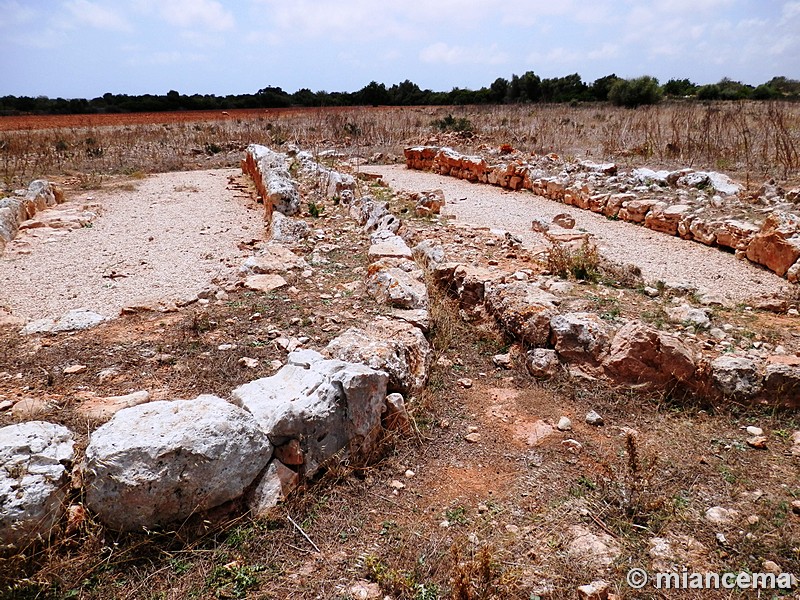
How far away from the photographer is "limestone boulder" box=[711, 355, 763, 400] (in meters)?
3.49

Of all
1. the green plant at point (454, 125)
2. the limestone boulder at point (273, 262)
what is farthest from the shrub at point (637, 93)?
the limestone boulder at point (273, 262)

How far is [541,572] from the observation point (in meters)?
→ 2.28

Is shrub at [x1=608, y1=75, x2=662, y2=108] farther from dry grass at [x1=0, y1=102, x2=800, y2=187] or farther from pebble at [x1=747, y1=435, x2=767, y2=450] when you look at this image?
pebble at [x1=747, y1=435, x2=767, y2=450]

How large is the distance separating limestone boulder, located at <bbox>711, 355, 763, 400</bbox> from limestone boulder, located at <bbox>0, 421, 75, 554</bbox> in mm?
3974

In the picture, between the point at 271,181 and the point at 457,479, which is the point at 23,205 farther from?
the point at 457,479

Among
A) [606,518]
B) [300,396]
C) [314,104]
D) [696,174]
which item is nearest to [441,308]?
[300,396]

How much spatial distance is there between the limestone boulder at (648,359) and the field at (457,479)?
0.36 ft

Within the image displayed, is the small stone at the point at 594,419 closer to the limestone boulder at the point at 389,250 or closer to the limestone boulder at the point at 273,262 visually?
the limestone boulder at the point at 389,250

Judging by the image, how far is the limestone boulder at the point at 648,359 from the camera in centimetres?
360

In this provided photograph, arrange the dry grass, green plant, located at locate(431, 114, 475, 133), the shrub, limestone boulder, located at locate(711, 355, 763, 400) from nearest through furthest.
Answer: limestone boulder, located at locate(711, 355, 763, 400), the dry grass, green plant, located at locate(431, 114, 475, 133), the shrub

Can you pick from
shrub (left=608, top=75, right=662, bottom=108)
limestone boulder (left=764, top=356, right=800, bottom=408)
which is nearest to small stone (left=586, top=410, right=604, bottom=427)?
limestone boulder (left=764, top=356, right=800, bottom=408)

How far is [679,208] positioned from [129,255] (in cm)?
803

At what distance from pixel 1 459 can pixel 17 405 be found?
1008 millimetres

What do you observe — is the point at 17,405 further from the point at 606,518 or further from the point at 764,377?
the point at 764,377
